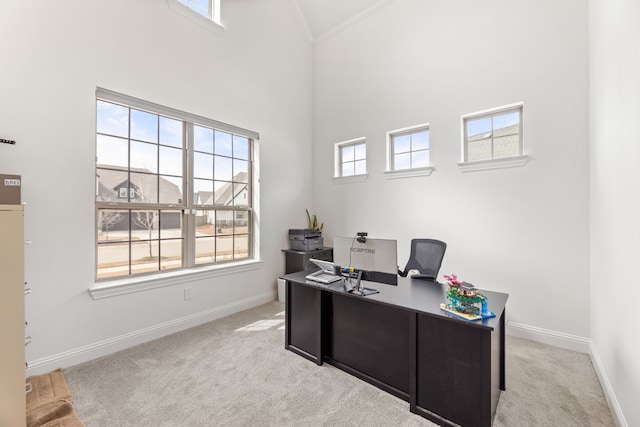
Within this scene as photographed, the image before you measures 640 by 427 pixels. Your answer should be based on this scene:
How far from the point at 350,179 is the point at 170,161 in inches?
96.2

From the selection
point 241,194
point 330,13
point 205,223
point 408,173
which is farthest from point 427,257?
point 330,13

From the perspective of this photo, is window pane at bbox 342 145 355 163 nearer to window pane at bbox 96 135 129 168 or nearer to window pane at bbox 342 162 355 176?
window pane at bbox 342 162 355 176

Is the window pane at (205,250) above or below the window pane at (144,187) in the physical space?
below

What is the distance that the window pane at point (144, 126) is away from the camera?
2797 mm

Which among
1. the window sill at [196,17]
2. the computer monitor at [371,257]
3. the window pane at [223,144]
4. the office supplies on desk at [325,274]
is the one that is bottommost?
the office supplies on desk at [325,274]

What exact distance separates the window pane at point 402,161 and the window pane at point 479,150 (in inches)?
29.2

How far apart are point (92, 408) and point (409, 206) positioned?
3.55 meters

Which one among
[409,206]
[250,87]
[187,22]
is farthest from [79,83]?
[409,206]

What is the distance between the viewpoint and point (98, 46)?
97.6 inches

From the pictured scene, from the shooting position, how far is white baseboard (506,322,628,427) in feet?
6.20

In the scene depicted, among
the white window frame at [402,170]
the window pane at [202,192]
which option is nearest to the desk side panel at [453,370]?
the white window frame at [402,170]

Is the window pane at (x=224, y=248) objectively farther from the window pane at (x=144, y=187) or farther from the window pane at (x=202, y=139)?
the window pane at (x=202, y=139)

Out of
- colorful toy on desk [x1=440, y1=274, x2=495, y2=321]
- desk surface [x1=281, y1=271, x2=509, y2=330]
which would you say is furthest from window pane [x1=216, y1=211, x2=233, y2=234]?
colorful toy on desk [x1=440, y1=274, x2=495, y2=321]

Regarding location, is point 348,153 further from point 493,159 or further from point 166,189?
point 166,189
